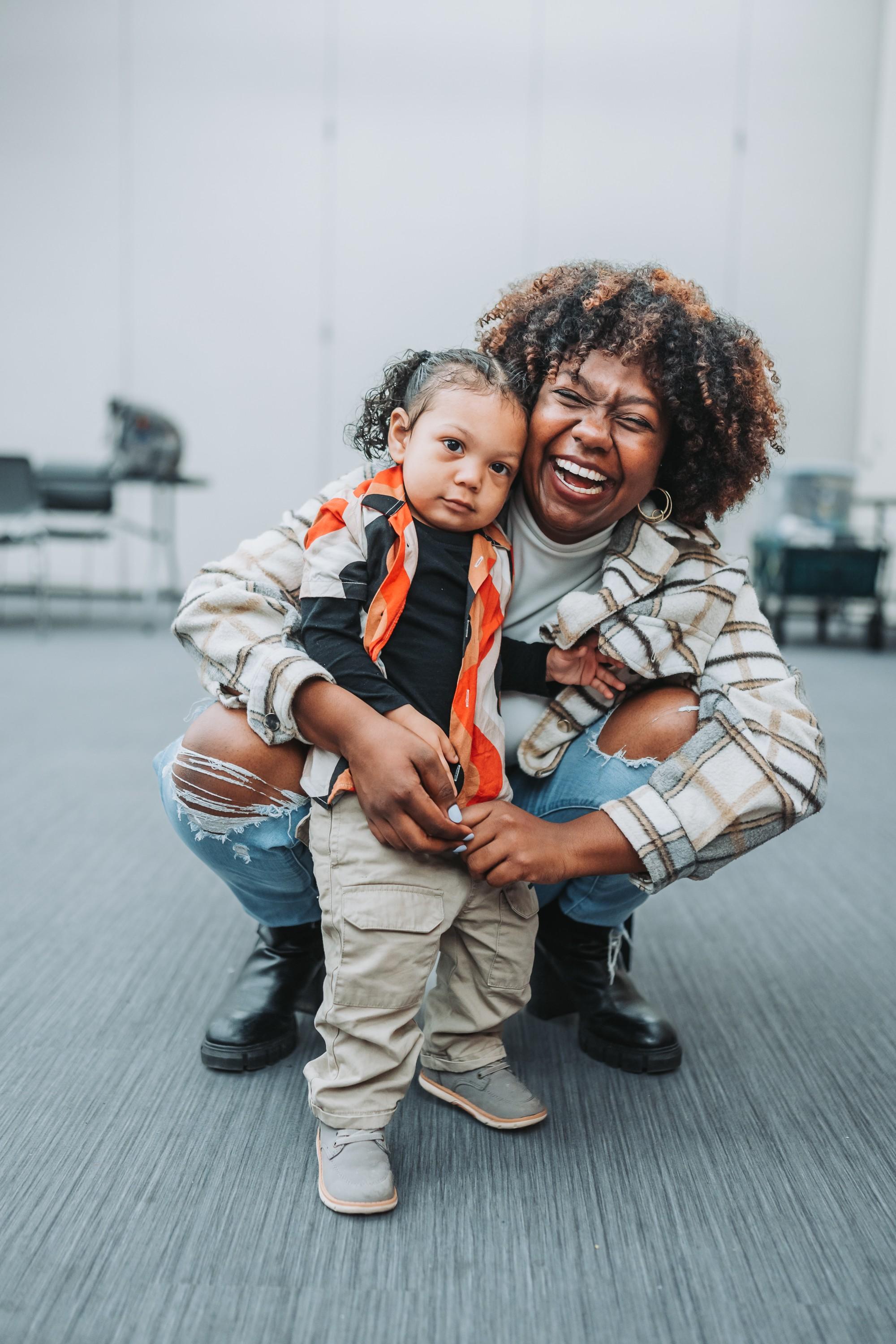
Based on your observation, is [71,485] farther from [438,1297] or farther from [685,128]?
[438,1297]

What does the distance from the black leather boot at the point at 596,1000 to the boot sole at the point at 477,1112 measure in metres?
0.15

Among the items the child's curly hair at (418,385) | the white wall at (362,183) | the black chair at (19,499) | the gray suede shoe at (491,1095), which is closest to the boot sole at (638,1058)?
the gray suede shoe at (491,1095)

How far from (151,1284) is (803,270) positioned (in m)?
6.08

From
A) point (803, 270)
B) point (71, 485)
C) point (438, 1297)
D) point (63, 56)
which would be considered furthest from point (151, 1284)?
point (63, 56)

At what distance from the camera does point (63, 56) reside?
561 cm

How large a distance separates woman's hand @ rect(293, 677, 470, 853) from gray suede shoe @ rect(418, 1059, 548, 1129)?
0.29 metres

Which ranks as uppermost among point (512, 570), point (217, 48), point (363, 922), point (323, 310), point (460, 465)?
point (217, 48)

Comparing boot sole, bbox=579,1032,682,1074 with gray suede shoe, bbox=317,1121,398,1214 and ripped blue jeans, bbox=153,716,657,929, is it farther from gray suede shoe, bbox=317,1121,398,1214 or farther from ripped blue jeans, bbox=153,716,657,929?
gray suede shoe, bbox=317,1121,398,1214

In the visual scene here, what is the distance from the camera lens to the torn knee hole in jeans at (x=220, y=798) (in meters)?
1.04

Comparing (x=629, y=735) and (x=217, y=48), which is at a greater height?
(x=217, y=48)

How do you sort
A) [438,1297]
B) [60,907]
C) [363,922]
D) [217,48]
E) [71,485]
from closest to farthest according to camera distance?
[438,1297], [363,922], [60,907], [71,485], [217,48]

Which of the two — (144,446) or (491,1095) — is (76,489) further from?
(491,1095)

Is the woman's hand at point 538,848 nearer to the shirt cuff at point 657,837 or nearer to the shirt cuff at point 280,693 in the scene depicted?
the shirt cuff at point 657,837

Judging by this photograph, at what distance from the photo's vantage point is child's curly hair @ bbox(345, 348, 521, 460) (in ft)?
3.37
